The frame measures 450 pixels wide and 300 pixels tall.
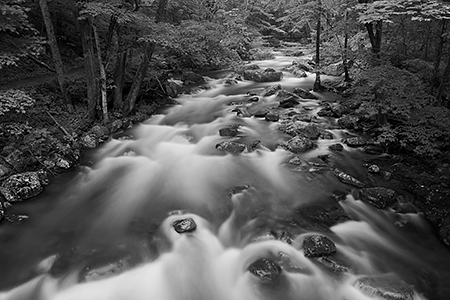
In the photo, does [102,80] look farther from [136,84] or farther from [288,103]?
[288,103]

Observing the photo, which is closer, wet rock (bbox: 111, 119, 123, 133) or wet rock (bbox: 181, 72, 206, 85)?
wet rock (bbox: 111, 119, 123, 133)

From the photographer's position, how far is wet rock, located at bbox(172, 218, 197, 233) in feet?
17.2

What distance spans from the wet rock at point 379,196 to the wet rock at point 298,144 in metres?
2.46

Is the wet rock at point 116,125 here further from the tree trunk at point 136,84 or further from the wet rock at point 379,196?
the wet rock at point 379,196

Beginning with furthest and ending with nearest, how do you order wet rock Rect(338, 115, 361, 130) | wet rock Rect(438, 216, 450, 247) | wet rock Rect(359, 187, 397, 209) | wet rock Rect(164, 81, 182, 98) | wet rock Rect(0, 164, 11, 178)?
wet rock Rect(164, 81, 182, 98) < wet rock Rect(338, 115, 361, 130) < wet rock Rect(0, 164, 11, 178) < wet rock Rect(359, 187, 397, 209) < wet rock Rect(438, 216, 450, 247)

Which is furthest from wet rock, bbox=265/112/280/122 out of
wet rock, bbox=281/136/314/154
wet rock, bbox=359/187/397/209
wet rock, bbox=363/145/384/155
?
wet rock, bbox=359/187/397/209

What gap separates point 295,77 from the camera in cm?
1670

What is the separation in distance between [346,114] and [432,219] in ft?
19.3

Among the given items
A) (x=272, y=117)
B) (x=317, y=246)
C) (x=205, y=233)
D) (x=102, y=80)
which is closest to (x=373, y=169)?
(x=317, y=246)

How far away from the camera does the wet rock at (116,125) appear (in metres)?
9.47

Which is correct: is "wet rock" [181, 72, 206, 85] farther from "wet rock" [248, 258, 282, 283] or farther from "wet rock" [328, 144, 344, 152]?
"wet rock" [248, 258, 282, 283]

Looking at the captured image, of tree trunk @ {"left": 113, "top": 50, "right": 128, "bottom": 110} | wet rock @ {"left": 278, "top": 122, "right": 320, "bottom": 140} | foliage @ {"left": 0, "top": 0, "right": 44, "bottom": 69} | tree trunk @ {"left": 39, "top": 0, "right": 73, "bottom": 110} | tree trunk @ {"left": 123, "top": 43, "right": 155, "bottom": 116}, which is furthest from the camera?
tree trunk @ {"left": 123, "top": 43, "right": 155, "bottom": 116}

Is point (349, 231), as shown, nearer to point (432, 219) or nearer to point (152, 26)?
point (432, 219)

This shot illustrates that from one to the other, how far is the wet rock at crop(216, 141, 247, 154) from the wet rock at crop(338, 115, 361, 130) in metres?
4.16
